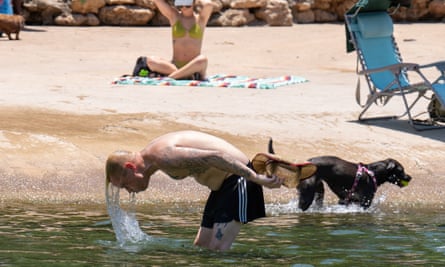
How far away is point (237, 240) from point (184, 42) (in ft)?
23.8

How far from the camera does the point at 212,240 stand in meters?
6.88

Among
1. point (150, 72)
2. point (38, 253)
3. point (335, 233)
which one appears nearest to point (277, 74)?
point (150, 72)

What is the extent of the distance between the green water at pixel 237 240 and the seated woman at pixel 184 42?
17.3 ft

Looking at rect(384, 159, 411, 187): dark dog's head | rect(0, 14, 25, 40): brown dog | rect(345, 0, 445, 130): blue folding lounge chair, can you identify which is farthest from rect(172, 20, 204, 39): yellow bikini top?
rect(384, 159, 411, 187): dark dog's head

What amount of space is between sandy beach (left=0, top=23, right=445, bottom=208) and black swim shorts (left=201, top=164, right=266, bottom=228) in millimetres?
2798

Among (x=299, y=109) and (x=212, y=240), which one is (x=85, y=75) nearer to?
(x=299, y=109)

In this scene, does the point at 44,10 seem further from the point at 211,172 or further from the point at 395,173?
the point at 211,172

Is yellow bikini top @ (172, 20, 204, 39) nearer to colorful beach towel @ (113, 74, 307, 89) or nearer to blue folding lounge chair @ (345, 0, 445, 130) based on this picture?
colorful beach towel @ (113, 74, 307, 89)

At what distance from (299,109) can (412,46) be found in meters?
6.69

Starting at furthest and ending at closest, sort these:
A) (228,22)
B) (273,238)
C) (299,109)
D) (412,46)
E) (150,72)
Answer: (228,22) < (412,46) < (150,72) < (299,109) < (273,238)

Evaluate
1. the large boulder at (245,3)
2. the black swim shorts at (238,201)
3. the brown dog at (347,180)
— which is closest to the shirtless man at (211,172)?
the black swim shorts at (238,201)

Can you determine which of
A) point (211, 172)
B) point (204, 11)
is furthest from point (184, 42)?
point (211, 172)

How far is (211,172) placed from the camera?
680 cm

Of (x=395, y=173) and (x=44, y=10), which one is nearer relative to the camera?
(x=395, y=173)
